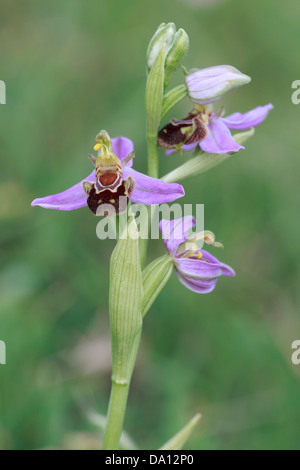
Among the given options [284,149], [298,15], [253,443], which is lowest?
[253,443]

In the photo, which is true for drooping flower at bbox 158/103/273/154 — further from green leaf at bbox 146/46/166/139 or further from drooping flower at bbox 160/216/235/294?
drooping flower at bbox 160/216/235/294

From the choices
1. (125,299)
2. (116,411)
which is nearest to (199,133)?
(125,299)

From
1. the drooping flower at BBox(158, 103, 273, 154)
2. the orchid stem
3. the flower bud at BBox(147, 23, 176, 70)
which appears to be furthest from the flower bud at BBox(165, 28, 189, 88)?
the orchid stem

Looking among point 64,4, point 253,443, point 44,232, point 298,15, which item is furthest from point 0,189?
point 298,15

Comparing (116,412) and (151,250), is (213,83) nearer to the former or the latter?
(116,412)

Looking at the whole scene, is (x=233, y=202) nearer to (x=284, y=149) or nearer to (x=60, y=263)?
(x=284, y=149)

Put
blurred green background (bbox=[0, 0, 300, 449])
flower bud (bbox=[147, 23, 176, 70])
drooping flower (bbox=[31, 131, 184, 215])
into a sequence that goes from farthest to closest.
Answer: blurred green background (bbox=[0, 0, 300, 449]), flower bud (bbox=[147, 23, 176, 70]), drooping flower (bbox=[31, 131, 184, 215])
